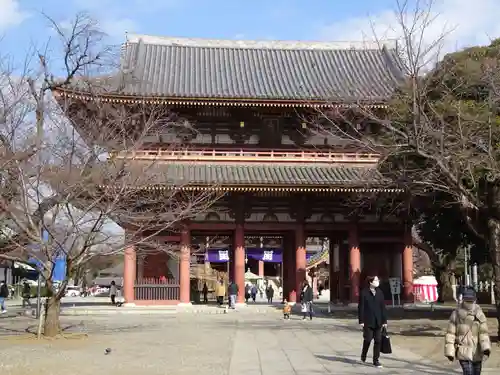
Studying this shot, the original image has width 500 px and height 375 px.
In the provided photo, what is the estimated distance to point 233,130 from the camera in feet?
90.7

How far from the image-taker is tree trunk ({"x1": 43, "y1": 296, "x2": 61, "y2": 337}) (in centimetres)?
1565

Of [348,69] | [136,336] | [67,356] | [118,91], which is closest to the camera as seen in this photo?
[67,356]

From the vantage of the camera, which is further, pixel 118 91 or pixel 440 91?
pixel 118 91

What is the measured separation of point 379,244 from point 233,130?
343 inches

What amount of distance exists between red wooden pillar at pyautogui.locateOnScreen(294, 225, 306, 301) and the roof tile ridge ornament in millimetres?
12575

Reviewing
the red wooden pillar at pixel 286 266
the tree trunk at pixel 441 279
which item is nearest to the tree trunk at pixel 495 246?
the red wooden pillar at pixel 286 266

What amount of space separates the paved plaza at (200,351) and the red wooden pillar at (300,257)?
5.44 metres

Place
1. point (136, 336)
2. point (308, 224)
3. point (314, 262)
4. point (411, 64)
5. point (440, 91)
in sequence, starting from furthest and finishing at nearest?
point (314, 262), point (308, 224), point (440, 91), point (136, 336), point (411, 64)

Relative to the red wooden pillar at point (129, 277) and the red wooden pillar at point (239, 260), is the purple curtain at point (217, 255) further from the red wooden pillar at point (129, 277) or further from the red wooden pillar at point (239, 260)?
the red wooden pillar at point (129, 277)

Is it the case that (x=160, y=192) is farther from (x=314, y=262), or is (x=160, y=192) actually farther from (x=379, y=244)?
(x=314, y=262)

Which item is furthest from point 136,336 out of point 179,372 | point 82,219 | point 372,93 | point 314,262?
point 314,262

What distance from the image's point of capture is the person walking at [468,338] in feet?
26.6

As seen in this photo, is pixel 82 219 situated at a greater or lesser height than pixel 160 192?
lesser

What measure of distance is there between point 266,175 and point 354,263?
→ 5719mm
